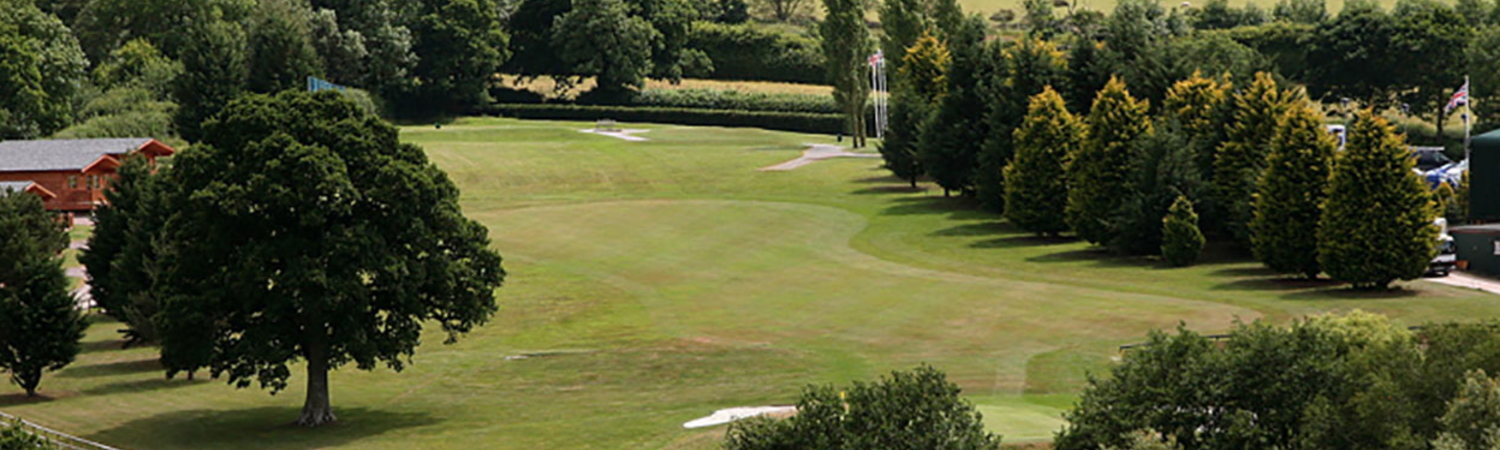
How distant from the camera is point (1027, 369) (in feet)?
177

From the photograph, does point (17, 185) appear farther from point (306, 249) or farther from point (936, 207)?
point (306, 249)

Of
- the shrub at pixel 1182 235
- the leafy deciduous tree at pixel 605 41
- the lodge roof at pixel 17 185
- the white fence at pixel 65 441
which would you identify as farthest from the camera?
the leafy deciduous tree at pixel 605 41

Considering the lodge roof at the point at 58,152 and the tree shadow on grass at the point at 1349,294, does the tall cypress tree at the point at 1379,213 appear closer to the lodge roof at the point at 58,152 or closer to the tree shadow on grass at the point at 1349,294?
the tree shadow on grass at the point at 1349,294

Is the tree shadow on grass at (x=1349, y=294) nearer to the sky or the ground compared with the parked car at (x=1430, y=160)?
nearer to the ground

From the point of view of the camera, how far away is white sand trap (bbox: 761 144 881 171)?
118 metres

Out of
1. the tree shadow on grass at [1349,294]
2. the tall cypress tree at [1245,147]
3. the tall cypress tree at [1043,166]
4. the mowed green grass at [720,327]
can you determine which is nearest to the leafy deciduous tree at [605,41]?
the mowed green grass at [720,327]

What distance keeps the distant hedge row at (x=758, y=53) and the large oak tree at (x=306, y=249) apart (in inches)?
4354

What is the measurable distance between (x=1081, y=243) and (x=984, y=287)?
1392 centimetres

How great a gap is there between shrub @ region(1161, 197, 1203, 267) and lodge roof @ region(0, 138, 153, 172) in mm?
56542

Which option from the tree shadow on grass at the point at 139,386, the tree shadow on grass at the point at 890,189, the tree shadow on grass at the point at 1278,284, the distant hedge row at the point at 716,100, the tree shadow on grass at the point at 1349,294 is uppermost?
the distant hedge row at the point at 716,100

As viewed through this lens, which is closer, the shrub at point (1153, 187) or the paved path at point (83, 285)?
the shrub at point (1153, 187)

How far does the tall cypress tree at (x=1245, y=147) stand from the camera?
246 ft

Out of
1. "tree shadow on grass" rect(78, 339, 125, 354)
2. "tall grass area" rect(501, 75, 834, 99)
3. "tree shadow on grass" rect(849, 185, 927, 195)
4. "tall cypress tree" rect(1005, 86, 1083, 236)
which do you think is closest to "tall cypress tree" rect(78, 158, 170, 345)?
"tree shadow on grass" rect(78, 339, 125, 354)

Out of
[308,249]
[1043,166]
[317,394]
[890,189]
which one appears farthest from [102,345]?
[890,189]
